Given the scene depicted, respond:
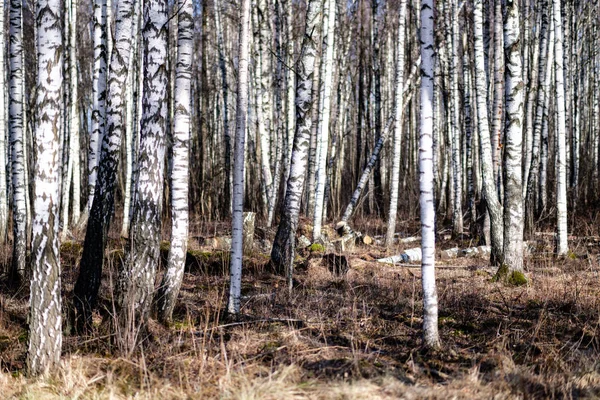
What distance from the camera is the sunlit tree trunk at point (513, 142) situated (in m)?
7.03

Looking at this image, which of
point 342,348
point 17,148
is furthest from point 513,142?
point 17,148

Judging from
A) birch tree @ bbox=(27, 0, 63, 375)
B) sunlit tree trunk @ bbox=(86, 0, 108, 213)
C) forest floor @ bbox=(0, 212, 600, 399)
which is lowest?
forest floor @ bbox=(0, 212, 600, 399)

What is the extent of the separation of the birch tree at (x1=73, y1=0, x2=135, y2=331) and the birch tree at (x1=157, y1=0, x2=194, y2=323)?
71cm

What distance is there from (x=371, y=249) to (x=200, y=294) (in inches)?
184

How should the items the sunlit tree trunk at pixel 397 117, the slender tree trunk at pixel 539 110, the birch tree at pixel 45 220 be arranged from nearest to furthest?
1. the birch tree at pixel 45 220
2. the sunlit tree trunk at pixel 397 117
3. the slender tree trunk at pixel 539 110

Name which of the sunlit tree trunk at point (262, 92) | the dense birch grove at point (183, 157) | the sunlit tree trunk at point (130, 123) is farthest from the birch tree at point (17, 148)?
the sunlit tree trunk at point (262, 92)

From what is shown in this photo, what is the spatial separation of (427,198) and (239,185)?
6.19 feet

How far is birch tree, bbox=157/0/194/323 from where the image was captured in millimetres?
5055

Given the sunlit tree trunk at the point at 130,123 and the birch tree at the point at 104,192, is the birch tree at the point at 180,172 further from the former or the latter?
the sunlit tree trunk at the point at 130,123

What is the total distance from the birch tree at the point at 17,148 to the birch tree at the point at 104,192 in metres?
1.99

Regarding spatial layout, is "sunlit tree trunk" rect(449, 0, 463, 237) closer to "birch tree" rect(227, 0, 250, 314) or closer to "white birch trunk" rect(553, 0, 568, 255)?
"white birch trunk" rect(553, 0, 568, 255)

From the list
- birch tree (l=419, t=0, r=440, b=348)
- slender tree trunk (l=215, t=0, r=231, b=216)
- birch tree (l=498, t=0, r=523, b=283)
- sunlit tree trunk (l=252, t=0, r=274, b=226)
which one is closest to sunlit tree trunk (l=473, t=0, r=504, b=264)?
birch tree (l=498, t=0, r=523, b=283)

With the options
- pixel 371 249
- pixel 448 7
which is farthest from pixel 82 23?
pixel 371 249

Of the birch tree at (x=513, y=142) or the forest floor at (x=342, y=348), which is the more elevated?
the birch tree at (x=513, y=142)
